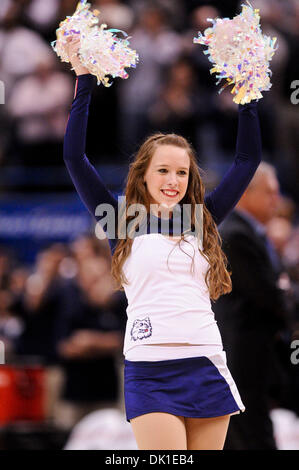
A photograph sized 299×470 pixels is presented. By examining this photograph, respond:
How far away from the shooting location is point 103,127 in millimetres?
8141

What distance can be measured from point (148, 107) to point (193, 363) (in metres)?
5.44

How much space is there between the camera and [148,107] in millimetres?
7977

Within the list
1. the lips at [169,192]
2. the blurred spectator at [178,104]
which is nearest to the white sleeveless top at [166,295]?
the lips at [169,192]

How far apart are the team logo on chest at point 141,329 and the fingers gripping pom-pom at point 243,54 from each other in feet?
2.85

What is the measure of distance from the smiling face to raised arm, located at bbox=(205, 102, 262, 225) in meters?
0.15

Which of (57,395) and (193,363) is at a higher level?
(193,363)

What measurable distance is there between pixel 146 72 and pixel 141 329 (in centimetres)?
565

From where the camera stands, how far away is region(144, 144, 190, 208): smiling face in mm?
2977

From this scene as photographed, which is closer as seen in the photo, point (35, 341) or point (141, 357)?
point (141, 357)

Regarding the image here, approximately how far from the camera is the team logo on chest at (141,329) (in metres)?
2.79

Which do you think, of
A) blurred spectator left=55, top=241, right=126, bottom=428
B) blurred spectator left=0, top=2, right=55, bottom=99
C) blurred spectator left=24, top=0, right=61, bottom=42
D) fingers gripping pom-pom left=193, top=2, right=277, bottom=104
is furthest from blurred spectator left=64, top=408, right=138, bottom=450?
blurred spectator left=24, top=0, right=61, bottom=42

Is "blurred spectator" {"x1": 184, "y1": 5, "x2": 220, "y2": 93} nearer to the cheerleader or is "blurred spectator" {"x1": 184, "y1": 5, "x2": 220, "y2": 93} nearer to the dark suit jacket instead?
the dark suit jacket

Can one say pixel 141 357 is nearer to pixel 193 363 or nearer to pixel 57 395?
pixel 193 363
